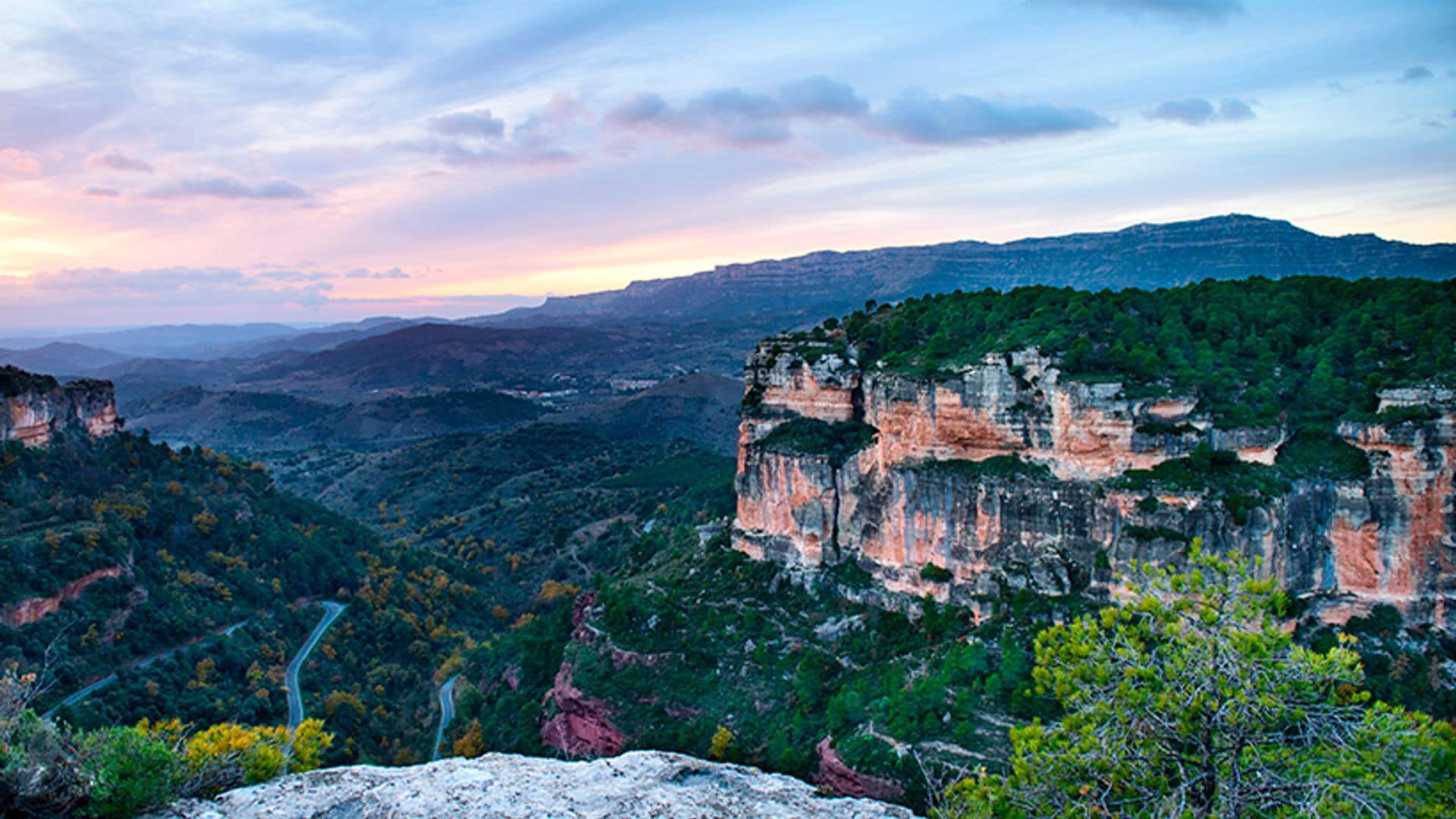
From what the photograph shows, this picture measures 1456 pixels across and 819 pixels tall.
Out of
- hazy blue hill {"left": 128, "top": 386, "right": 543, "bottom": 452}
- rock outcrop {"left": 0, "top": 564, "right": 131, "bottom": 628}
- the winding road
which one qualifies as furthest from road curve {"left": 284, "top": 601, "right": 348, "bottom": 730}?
hazy blue hill {"left": 128, "top": 386, "right": 543, "bottom": 452}

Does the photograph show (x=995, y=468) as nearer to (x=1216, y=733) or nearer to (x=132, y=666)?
(x=1216, y=733)

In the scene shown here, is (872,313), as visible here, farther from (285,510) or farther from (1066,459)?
(285,510)

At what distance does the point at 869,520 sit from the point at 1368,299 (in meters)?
23.8

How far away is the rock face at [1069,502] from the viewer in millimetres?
30719

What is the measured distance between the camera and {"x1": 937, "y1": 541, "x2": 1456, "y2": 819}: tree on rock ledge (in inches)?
446

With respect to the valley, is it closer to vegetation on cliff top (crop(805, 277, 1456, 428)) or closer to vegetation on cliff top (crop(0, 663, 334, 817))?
vegetation on cliff top (crop(805, 277, 1456, 428))

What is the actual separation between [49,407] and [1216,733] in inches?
2704

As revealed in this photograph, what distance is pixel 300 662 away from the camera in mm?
52219

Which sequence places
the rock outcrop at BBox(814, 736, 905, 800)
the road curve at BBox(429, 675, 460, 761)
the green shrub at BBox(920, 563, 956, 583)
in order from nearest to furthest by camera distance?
the rock outcrop at BBox(814, 736, 905, 800) < the green shrub at BBox(920, 563, 956, 583) < the road curve at BBox(429, 675, 460, 761)

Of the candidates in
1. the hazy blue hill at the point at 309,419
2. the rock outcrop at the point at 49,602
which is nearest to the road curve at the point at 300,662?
the rock outcrop at the point at 49,602

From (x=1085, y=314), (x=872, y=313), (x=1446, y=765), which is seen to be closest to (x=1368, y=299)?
(x=1085, y=314)

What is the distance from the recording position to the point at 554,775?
14.4m

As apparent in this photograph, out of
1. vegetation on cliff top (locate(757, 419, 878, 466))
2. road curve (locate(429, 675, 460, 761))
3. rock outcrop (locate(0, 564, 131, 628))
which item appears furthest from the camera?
road curve (locate(429, 675, 460, 761))

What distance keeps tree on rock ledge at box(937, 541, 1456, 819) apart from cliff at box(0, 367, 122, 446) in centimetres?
6327
